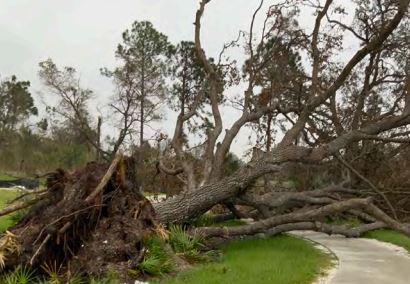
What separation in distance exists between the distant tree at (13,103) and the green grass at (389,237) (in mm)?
45529

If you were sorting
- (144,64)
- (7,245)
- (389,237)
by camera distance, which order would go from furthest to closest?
(144,64) < (389,237) < (7,245)

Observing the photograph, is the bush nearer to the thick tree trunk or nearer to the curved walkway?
the thick tree trunk

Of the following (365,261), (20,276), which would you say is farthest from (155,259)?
(365,261)

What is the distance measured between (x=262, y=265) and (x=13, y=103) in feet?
169

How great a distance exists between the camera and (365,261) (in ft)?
40.9

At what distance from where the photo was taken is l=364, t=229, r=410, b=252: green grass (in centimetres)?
1588

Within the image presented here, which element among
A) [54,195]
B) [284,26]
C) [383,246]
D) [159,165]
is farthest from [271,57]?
[54,195]

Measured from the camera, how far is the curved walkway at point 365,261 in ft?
33.7

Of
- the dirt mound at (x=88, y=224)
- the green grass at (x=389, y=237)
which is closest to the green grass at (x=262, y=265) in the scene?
the dirt mound at (x=88, y=224)

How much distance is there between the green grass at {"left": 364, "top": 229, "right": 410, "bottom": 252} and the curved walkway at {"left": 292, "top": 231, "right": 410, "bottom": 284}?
37cm

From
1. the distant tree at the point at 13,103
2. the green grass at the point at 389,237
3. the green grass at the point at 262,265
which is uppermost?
the distant tree at the point at 13,103

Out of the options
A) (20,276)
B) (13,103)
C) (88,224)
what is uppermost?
(13,103)

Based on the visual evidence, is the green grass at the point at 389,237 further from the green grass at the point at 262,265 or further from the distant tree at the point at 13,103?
the distant tree at the point at 13,103

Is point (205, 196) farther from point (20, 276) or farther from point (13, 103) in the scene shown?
point (13, 103)
